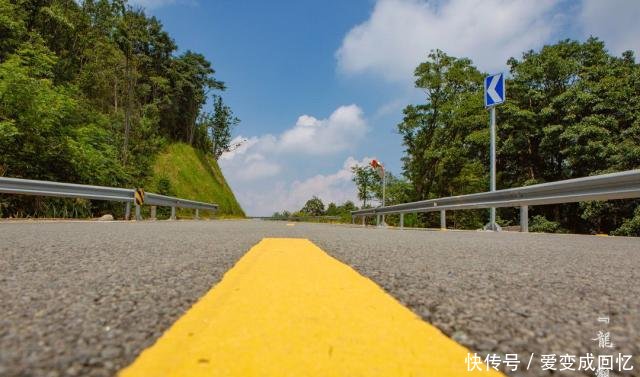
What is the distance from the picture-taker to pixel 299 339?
122cm

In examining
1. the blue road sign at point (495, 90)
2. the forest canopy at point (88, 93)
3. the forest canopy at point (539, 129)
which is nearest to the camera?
the blue road sign at point (495, 90)

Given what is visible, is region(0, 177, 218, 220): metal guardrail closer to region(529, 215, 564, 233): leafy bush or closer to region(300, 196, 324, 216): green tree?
region(529, 215, 564, 233): leafy bush

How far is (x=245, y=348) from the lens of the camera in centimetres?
113

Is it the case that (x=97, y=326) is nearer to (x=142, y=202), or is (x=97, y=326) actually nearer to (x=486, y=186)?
(x=142, y=202)

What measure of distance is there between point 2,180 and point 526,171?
3367 cm

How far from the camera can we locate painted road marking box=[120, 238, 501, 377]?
3.34 feet

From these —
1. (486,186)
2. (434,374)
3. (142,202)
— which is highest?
(486,186)

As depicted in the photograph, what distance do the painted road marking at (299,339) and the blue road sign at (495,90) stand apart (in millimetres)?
10303

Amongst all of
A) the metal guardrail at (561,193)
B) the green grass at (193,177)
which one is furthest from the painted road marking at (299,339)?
the green grass at (193,177)

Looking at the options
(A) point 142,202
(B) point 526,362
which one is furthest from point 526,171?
(B) point 526,362

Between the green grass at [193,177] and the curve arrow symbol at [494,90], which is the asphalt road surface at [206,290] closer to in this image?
the curve arrow symbol at [494,90]

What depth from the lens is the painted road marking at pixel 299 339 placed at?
1.02 m

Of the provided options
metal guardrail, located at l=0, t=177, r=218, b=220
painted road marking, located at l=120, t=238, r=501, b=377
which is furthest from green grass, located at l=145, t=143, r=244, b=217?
painted road marking, located at l=120, t=238, r=501, b=377

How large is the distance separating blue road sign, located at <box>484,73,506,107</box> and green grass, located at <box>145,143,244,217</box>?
20.9m
